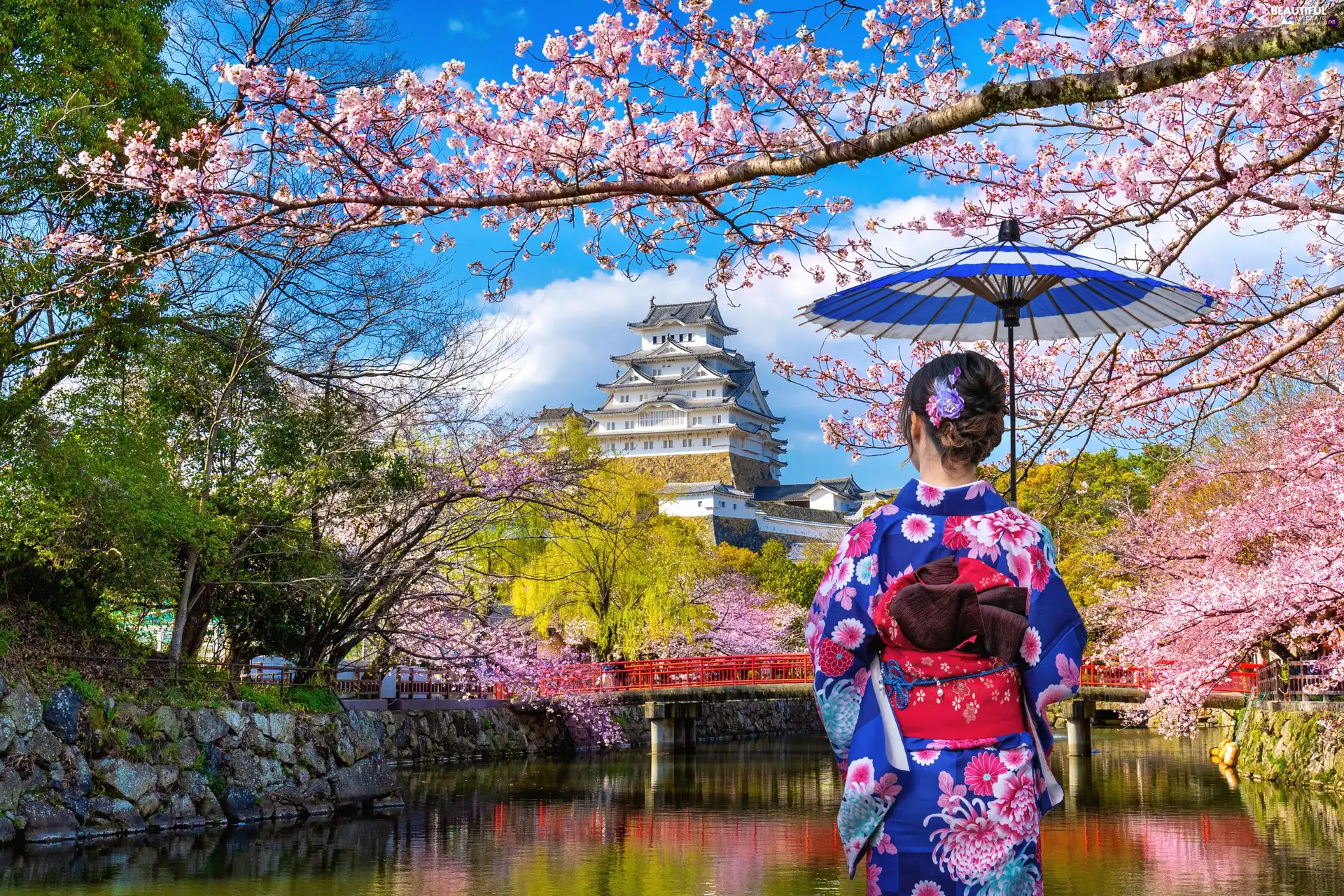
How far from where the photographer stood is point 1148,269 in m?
5.01

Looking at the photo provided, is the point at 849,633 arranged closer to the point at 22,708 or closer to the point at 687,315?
the point at 22,708

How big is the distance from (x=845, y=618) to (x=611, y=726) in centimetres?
1952

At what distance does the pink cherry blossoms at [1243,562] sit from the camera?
9.19 meters

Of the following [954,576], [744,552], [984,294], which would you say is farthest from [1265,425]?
[744,552]

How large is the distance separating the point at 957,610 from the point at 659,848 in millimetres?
6704

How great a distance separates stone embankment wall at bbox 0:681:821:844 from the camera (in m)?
8.18

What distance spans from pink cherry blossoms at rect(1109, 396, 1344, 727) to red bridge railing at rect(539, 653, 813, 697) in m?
6.12

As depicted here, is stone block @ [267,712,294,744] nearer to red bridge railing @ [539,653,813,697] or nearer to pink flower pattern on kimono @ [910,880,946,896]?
red bridge railing @ [539,653,813,697]

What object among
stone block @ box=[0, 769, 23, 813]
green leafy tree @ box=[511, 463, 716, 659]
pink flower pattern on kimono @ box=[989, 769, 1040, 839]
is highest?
green leafy tree @ box=[511, 463, 716, 659]

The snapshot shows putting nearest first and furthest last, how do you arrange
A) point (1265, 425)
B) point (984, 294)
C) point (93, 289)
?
point (984, 294) < point (93, 289) < point (1265, 425)

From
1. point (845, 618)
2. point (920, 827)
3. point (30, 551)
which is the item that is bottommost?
point (920, 827)

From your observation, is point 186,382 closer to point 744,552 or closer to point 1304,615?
point 1304,615

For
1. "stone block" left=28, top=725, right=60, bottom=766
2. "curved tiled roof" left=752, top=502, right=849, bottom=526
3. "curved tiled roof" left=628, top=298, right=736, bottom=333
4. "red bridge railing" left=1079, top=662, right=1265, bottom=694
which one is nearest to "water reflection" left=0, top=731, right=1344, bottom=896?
"stone block" left=28, top=725, right=60, bottom=766

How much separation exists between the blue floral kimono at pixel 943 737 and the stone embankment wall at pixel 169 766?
736cm
